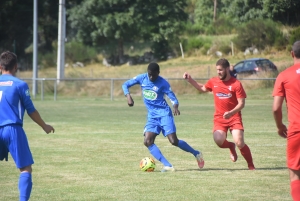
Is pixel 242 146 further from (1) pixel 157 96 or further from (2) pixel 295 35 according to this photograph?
(2) pixel 295 35

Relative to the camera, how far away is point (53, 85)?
35.3 m

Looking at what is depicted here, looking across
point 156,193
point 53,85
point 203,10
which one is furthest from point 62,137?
point 203,10

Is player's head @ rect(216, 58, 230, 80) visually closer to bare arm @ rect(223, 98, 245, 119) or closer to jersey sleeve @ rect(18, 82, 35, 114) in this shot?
bare arm @ rect(223, 98, 245, 119)

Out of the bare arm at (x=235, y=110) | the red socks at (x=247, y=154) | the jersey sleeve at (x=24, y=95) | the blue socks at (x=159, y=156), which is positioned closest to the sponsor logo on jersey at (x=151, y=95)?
the blue socks at (x=159, y=156)

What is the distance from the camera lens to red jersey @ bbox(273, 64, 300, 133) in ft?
21.0

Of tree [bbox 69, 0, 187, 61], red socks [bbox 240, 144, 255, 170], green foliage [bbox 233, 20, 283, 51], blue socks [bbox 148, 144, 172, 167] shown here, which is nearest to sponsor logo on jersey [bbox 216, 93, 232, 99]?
red socks [bbox 240, 144, 255, 170]

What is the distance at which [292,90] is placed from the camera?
6.43m

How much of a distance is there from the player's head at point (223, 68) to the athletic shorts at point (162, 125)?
1.18 m

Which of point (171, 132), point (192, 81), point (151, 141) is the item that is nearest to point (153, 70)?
point (192, 81)

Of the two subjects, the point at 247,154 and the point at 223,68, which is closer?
the point at 223,68

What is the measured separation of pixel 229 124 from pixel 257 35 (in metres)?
38.1

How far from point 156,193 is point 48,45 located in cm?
5299

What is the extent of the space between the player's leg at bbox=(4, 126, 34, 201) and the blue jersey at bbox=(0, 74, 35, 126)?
103 mm

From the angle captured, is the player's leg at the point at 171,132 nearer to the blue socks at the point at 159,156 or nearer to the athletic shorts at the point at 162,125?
the athletic shorts at the point at 162,125
